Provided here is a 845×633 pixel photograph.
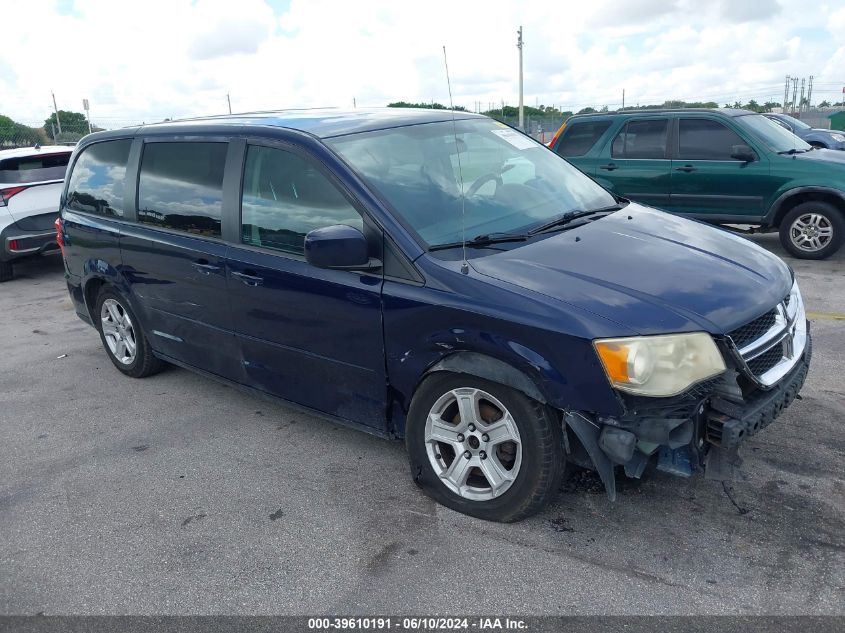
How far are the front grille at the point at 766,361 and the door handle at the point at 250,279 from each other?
2443 millimetres

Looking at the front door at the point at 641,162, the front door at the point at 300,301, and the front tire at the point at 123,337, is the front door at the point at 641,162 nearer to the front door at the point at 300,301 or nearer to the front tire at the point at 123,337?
the front tire at the point at 123,337

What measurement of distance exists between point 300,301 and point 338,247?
57cm

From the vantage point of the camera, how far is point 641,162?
9406 mm

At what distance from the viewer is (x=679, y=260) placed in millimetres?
3438

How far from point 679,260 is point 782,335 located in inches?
21.8

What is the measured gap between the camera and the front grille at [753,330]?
3.03 meters

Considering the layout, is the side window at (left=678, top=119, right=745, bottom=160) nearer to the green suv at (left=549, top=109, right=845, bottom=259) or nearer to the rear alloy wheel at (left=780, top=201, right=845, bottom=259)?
the green suv at (left=549, top=109, right=845, bottom=259)

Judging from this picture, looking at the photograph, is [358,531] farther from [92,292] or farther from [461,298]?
[92,292]

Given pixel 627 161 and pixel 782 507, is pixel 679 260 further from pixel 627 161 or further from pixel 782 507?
pixel 627 161

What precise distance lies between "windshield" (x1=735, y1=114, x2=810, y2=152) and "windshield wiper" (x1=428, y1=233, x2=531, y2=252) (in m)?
6.42

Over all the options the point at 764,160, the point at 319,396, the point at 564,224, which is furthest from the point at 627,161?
the point at 319,396

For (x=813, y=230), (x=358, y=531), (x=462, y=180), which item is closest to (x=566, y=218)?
(x=462, y=180)

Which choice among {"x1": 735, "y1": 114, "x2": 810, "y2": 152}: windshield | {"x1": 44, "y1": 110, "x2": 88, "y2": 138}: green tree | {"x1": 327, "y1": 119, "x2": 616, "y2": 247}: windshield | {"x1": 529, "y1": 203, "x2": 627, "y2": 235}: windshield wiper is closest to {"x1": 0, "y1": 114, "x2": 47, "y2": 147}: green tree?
{"x1": 44, "y1": 110, "x2": 88, "y2": 138}: green tree

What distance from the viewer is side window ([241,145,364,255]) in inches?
145
